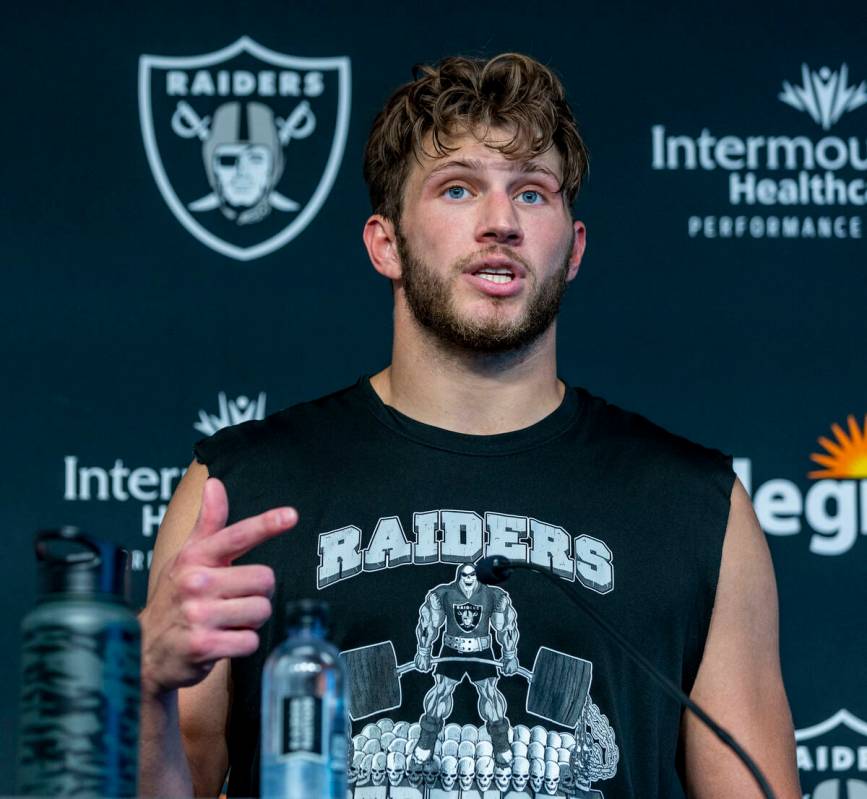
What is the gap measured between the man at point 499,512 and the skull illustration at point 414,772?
12 mm

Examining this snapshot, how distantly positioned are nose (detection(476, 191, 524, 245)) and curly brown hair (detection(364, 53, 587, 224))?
3.1 inches

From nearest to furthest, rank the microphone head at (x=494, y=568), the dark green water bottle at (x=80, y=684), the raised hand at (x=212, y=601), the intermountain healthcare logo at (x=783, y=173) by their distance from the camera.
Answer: the dark green water bottle at (x=80, y=684)
the raised hand at (x=212, y=601)
the microphone head at (x=494, y=568)
the intermountain healthcare logo at (x=783, y=173)

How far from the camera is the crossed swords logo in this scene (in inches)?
99.7

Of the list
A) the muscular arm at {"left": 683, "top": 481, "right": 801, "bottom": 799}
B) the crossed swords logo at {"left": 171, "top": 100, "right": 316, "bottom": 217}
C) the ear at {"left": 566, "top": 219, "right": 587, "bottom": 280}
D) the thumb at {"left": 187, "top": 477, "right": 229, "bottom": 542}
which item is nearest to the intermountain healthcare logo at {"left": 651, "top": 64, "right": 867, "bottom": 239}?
the ear at {"left": 566, "top": 219, "right": 587, "bottom": 280}

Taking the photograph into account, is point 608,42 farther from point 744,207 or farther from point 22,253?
point 22,253

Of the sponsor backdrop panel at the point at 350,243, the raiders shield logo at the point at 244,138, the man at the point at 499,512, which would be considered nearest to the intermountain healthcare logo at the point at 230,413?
the sponsor backdrop panel at the point at 350,243

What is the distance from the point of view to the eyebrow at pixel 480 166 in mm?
1952

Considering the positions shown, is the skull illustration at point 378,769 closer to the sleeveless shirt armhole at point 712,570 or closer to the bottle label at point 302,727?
the sleeveless shirt armhole at point 712,570

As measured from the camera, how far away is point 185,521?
6.17 feet

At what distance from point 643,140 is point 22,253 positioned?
107cm

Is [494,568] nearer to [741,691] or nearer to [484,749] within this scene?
[484,749]

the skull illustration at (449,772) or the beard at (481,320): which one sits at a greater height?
the beard at (481,320)

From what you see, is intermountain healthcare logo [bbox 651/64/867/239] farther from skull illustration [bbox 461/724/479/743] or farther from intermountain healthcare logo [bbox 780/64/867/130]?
skull illustration [bbox 461/724/479/743]

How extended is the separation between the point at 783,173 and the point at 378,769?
52.0 inches
